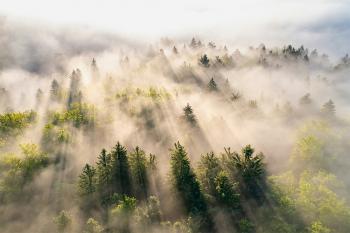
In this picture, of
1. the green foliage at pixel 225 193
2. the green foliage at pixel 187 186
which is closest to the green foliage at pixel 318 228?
the green foliage at pixel 225 193

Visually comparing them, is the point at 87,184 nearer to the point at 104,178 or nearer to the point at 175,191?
the point at 104,178

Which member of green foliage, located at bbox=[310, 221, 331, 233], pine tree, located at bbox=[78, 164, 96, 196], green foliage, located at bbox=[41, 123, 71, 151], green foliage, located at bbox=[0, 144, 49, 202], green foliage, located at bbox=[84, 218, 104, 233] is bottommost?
green foliage, located at bbox=[310, 221, 331, 233]

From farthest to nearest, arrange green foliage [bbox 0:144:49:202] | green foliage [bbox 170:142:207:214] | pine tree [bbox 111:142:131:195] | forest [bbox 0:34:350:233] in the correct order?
1. pine tree [bbox 111:142:131:195]
2. green foliage [bbox 0:144:49:202]
3. green foliage [bbox 170:142:207:214]
4. forest [bbox 0:34:350:233]

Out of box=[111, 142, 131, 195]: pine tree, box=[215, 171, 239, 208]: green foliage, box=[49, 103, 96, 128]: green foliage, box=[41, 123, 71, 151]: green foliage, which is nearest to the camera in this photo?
box=[215, 171, 239, 208]: green foliage

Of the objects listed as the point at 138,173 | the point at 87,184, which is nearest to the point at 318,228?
the point at 138,173

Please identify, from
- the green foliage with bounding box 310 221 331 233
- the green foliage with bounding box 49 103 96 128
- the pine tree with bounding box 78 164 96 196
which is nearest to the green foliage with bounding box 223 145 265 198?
the green foliage with bounding box 310 221 331 233

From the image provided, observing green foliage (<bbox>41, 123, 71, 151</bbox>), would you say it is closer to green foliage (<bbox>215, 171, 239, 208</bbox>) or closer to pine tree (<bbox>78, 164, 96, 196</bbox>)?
pine tree (<bbox>78, 164, 96, 196</bbox>)

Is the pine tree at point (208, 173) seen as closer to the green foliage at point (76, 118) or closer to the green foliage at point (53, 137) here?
the green foliage at point (53, 137)

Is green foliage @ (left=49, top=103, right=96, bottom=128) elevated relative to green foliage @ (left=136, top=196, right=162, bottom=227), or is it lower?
elevated

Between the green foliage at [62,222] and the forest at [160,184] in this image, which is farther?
the forest at [160,184]
